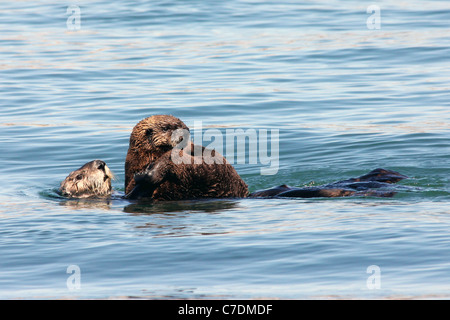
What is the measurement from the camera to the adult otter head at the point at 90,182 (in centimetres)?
718

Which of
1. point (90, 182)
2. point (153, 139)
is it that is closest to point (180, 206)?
point (153, 139)

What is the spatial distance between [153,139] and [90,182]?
40.8 inches

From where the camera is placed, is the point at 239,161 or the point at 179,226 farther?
the point at 239,161

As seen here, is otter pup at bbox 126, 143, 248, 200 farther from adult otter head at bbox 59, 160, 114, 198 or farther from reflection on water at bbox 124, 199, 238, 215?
adult otter head at bbox 59, 160, 114, 198

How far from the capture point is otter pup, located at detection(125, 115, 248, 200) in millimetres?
6398

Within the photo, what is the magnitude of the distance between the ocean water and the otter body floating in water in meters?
0.12

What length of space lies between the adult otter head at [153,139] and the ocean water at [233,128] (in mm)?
453

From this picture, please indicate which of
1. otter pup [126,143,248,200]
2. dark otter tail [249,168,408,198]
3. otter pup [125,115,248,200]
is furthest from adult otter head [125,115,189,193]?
dark otter tail [249,168,408,198]

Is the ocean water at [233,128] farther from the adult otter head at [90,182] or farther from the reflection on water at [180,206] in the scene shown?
the adult otter head at [90,182]

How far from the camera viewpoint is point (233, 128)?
1034 centimetres
